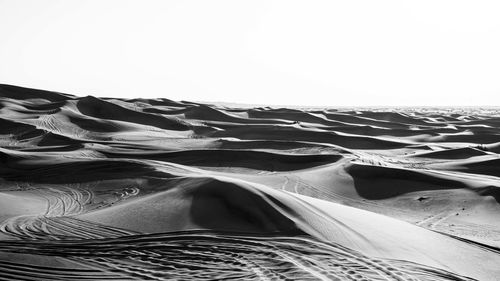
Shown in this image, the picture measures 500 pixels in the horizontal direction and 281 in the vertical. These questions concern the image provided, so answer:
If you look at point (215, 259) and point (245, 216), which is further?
point (245, 216)

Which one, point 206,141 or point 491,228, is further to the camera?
point 206,141

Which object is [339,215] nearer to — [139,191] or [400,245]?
[400,245]

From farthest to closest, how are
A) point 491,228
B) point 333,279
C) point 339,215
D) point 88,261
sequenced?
point 491,228
point 339,215
point 88,261
point 333,279

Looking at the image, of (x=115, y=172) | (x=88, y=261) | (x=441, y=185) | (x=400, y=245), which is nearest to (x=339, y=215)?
(x=400, y=245)

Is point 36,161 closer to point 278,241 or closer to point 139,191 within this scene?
point 139,191

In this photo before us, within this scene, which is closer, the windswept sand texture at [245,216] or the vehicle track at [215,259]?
the vehicle track at [215,259]

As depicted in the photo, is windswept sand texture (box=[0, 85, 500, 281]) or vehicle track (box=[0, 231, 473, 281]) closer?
vehicle track (box=[0, 231, 473, 281])

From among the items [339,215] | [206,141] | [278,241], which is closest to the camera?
[278,241]
